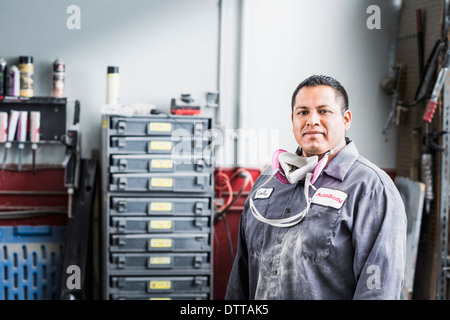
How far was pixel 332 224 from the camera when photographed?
1.18 m

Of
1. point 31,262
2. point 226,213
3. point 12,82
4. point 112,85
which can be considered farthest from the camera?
point 226,213

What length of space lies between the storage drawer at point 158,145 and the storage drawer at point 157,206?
26 cm

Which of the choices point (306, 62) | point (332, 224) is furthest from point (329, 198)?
point (306, 62)

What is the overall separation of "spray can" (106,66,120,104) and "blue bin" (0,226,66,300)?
887 millimetres

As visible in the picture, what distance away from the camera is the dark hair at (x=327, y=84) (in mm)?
1146

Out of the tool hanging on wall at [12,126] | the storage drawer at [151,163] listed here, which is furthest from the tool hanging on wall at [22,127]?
the storage drawer at [151,163]

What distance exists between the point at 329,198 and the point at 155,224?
6.38 feet

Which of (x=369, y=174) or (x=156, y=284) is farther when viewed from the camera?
(x=156, y=284)

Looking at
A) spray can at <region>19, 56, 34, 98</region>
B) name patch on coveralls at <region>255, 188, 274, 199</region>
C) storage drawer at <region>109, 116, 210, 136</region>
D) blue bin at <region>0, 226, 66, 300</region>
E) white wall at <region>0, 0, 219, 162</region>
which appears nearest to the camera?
name patch on coveralls at <region>255, 188, 274, 199</region>

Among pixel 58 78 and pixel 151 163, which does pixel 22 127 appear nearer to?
pixel 58 78

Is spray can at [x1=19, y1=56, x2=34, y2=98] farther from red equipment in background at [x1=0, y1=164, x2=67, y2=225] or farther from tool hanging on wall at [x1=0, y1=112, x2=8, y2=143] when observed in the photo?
red equipment in background at [x1=0, y1=164, x2=67, y2=225]

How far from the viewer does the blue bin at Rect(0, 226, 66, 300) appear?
3279 mm

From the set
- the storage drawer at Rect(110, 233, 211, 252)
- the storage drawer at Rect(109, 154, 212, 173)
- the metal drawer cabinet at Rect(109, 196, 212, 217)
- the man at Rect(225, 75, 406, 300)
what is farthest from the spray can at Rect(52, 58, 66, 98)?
the man at Rect(225, 75, 406, 300)
